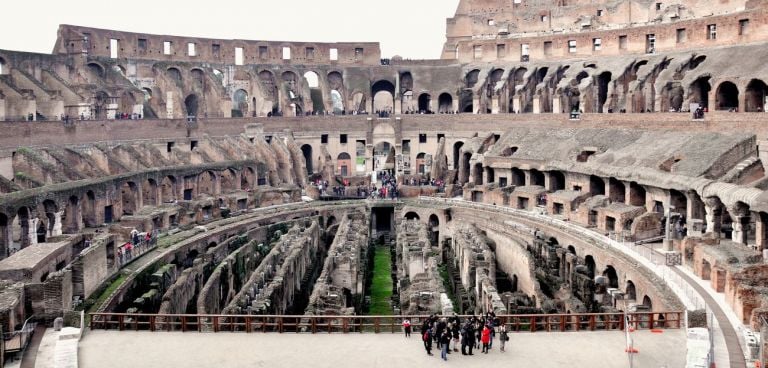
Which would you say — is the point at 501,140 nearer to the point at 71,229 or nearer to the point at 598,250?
the point at 598,250

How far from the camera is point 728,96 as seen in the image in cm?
4312

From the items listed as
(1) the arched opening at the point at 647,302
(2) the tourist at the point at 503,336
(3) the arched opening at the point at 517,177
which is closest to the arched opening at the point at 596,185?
(3) the arched opening at the point at 517,177

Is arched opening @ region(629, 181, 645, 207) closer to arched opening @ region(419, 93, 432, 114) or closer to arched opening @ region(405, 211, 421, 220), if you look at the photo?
arched opening @ region(405, 211, 421, 220)

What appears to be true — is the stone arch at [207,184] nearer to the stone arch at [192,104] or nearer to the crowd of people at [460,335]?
the stone arch at [192,104]

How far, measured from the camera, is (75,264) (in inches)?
949

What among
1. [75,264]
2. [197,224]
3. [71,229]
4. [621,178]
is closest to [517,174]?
[621,178]

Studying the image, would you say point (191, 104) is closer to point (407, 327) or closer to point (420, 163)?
point (420, 163)

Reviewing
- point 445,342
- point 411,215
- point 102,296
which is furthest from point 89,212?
point 445,342

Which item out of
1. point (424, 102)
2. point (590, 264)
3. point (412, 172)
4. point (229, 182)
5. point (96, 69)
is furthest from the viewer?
point (424, 102)

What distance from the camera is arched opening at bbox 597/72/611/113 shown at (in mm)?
52812

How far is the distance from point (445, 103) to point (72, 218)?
35.4 metres

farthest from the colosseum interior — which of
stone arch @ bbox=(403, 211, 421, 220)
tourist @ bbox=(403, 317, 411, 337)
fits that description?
tourist @ bbox=(403, 317, 411, 337)

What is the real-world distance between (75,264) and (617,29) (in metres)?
40.8

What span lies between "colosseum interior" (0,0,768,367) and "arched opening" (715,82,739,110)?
28cm
